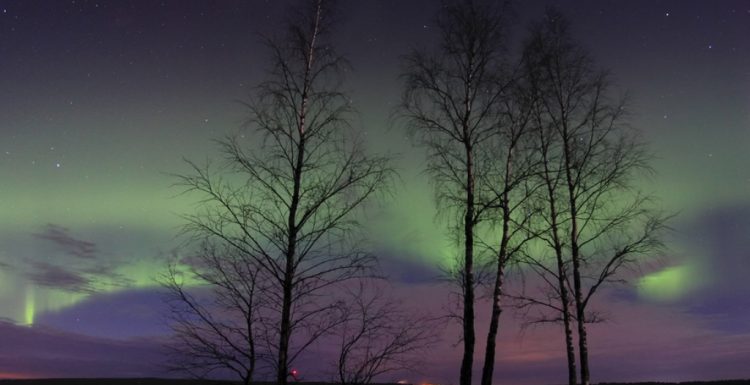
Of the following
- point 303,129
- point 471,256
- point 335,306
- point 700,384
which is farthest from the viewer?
point 700,384

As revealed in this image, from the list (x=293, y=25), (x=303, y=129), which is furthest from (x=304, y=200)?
(x=293, y=25)

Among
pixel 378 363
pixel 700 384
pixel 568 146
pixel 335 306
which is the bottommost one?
pixel 700 384

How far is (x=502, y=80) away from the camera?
74.6 ft

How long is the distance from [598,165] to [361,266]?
1361 cm

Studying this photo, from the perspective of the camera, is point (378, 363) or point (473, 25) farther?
point (473, 25)

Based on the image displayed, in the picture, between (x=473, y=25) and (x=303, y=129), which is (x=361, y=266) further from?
(x=473, y=25)

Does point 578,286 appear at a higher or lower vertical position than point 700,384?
higher

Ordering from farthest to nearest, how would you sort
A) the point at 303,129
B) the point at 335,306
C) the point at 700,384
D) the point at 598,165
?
the point at 700,384 → the point at 598,165 → the point at 303,129 → the point at 335,306

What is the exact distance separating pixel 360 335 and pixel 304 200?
3436 mm

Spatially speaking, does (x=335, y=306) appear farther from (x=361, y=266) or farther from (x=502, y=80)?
(x=502, y=80)

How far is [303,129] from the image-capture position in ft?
53.8

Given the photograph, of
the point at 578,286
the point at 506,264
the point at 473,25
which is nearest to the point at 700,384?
the point at 578,286

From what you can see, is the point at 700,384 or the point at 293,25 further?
the point at 700,384

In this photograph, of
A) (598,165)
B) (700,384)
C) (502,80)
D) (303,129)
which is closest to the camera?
(303,129)
